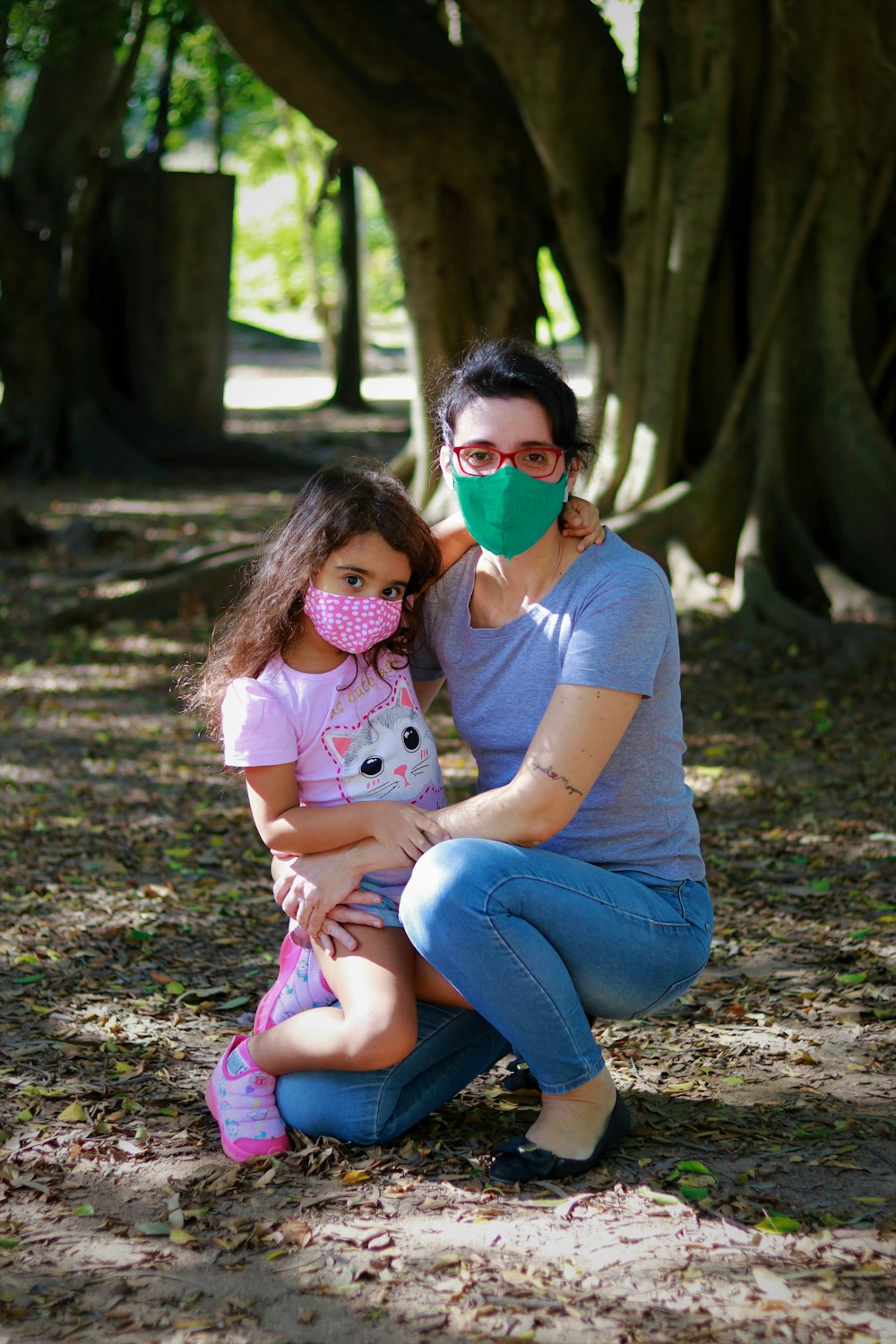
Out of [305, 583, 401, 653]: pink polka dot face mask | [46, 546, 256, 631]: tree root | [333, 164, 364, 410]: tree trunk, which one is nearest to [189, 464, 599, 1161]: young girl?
[305, 583, 401, 653]: pink polka dot face mask

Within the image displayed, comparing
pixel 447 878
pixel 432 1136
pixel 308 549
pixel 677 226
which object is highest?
pixel 677 226

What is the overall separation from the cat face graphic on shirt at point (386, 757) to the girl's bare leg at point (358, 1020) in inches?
11.2

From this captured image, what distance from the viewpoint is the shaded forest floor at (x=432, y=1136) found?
2.30 meters

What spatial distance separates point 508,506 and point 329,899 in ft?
2.77

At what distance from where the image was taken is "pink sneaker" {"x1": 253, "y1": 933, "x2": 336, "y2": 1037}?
2.90 metres

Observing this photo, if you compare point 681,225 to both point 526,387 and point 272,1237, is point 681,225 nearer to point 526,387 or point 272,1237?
point 526,387

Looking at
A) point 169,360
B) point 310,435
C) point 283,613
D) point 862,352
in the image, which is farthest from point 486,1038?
point 310,435

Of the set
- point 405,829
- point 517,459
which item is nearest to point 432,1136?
point 405,829

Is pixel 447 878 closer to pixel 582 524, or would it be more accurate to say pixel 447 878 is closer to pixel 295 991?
pixel 295 991

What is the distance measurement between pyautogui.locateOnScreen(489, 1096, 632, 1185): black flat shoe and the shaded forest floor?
0.04 metres

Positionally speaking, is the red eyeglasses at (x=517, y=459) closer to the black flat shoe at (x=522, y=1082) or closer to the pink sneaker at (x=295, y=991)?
the pink sneaker at (x=295, y=991)

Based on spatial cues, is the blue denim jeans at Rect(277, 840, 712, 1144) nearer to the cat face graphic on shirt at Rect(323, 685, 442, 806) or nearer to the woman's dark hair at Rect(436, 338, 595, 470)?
the cat face graphic on shirt at Rect(323, 685, 442, 806)

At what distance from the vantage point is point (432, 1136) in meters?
2.90

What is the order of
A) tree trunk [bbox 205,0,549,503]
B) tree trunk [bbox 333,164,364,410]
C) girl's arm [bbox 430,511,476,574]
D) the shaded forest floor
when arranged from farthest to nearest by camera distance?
tree trunk [bbox 333,164,364,410] < tree trunk [bbox 205,0,549,503] < girl's arm [bbox 430,511,476,574] < the shaded forest floor
